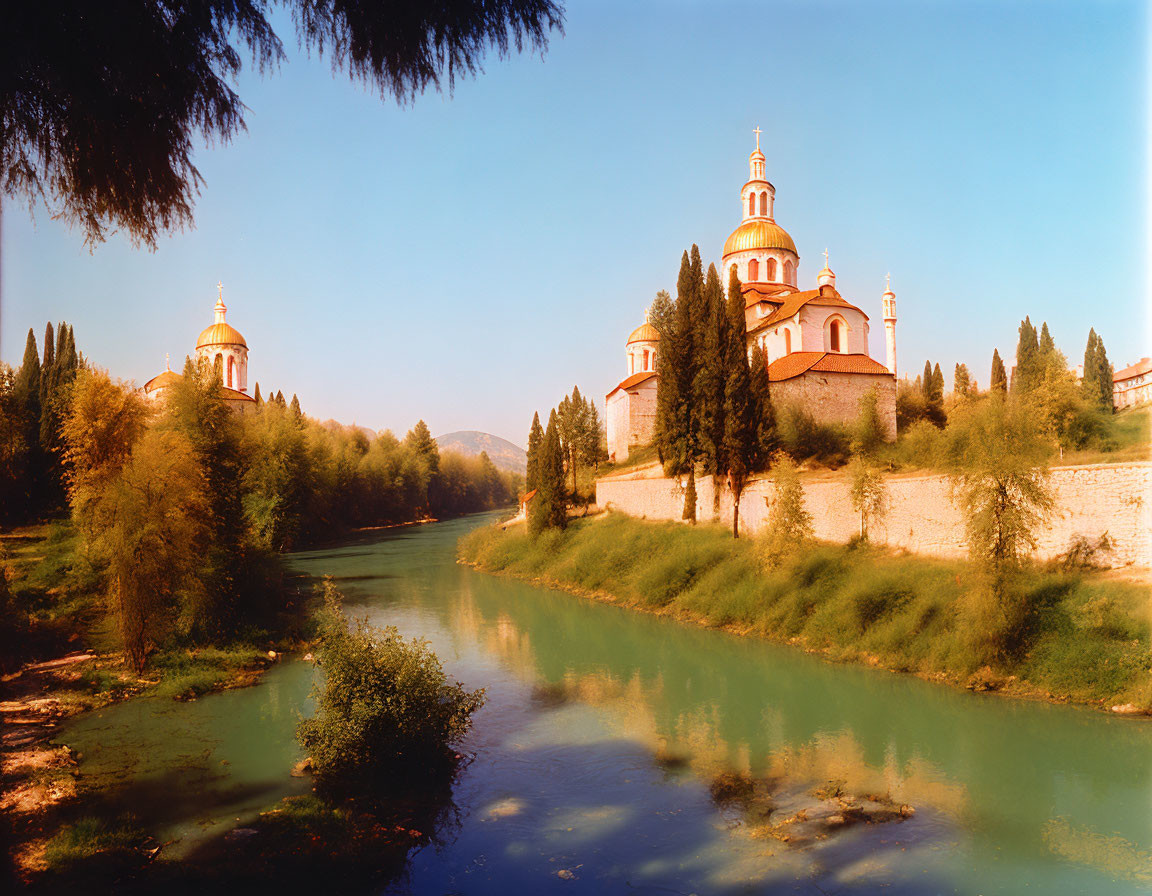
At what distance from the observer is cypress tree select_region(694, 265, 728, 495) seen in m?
23.9

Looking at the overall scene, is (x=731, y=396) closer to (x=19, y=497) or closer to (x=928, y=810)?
(x=928, y=810)

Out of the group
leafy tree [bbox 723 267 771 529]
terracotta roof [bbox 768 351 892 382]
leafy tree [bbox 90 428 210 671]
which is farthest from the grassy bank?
leafy tree [bbox 90 428 210 671]

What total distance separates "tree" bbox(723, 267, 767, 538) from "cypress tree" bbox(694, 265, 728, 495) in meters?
0.03

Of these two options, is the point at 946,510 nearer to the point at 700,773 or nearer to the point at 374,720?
the point at 700,773

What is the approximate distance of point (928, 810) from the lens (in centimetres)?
938

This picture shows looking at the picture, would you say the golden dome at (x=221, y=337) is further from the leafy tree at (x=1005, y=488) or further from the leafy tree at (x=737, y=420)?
the leafy tree at (x=1005, y=488)

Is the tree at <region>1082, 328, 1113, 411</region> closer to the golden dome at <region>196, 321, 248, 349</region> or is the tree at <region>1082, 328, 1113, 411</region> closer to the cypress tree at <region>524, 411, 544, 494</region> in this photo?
the cypress tree at <region>524, 411, 544, 494</region>

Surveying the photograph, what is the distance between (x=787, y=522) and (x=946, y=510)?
3.77 m

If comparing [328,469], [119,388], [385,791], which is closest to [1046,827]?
[385,791]

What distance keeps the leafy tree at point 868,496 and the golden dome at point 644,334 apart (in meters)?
27.8

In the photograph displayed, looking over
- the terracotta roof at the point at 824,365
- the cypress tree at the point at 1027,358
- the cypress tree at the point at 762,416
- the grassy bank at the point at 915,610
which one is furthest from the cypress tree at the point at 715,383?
the cypress tree at the point at 1027,358

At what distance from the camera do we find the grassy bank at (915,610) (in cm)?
1270

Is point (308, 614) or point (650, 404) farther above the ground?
point (650, 404)

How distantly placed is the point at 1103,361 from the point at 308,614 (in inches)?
1437
